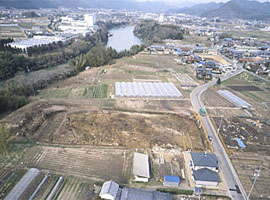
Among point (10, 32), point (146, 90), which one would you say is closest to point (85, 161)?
point (146, 90)

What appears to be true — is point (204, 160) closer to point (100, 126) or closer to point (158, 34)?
point (100, 126)

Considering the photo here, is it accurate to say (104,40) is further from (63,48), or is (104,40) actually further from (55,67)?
(55,67)

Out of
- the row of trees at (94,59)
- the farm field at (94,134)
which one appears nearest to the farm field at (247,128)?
the farm field at (94,134)

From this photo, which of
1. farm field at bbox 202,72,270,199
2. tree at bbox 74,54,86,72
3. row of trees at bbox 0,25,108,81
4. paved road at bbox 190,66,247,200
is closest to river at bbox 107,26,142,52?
row of trees at bbox 0,25,108,81

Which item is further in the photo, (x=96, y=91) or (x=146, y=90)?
(x=146, y=90)

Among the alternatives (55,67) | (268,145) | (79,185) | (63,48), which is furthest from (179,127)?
(63,48)

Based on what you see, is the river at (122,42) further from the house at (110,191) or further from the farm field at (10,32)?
the house at (110,191)

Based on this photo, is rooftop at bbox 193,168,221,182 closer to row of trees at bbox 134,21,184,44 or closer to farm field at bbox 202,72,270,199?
farm field at bbox 202,72,270,199
